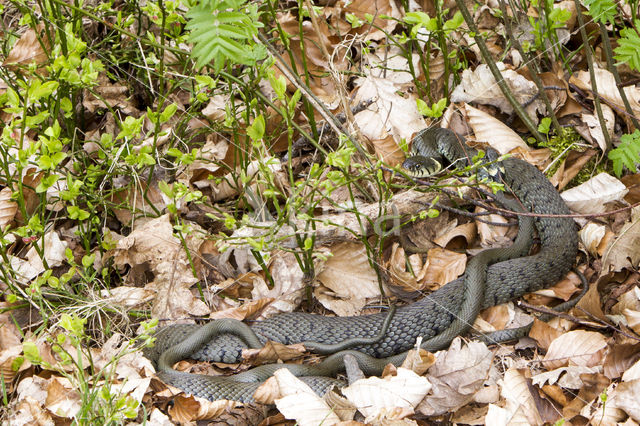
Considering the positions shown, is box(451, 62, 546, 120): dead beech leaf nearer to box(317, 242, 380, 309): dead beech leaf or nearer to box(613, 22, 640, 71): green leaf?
box(613, 22, 640, 71): green leaf

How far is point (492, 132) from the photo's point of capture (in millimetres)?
5168

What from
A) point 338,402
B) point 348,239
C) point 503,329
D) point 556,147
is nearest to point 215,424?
point 338,402

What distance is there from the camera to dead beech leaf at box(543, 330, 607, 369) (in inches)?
140

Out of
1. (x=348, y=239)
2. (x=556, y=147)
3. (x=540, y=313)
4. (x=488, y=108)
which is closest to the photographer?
(x=540, y=313)

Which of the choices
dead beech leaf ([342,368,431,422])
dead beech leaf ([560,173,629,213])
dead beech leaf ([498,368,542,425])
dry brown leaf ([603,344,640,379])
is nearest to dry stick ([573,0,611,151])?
dead beech leaf ([560,173,629,213])

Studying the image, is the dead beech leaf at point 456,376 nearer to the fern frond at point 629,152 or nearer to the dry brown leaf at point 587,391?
the dry brown leaf at point 587,391

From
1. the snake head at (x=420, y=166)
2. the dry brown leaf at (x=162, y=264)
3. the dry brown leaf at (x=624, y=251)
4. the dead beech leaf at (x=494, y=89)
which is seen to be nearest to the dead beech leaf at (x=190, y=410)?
the dry brown leaf at (x=162, y=264)

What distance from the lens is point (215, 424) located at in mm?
3428

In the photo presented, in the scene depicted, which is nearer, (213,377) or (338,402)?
(338,402)

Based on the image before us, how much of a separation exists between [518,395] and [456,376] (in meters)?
0.33

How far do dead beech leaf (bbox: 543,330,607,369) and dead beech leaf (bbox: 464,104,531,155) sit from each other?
6.23ft

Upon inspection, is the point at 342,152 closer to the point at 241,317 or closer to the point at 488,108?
the point at 241,317

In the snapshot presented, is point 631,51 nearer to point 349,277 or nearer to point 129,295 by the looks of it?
point 349,277

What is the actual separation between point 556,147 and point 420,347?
2149 millimetres
